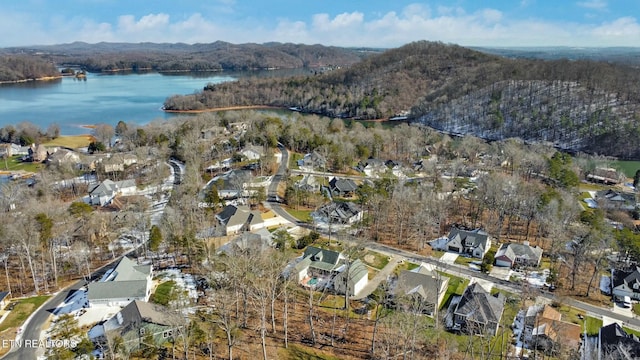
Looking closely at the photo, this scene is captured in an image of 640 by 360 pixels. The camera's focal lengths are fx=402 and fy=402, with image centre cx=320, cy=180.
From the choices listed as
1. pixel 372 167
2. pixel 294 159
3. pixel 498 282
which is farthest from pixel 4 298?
pixel 372 167

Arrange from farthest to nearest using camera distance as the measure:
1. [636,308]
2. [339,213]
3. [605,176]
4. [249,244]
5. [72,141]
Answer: [72,141]
[605,176]
[339,213]
[249,244]
[636,308]

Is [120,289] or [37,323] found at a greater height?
[120,289]

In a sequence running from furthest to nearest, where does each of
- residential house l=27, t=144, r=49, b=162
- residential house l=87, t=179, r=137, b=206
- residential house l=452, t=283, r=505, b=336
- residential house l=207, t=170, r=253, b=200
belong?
residential house l=27, t=144, r=49, b=162 → residential house l=207, t=170, r=253, b=200 → residential house l=87, t=179, r=137, b=206 → residential house l=452, t=283, r=505, b=336

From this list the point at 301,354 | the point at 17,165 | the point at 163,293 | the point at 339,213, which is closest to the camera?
the point at 301,354

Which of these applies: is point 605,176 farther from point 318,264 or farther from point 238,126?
point 238,126

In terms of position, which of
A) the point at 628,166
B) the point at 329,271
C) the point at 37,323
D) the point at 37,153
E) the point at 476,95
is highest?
the point at 476,95

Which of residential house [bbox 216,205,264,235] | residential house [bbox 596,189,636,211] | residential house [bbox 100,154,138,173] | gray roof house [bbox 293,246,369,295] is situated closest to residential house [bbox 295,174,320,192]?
residential house [bbox 216,205,264,235]

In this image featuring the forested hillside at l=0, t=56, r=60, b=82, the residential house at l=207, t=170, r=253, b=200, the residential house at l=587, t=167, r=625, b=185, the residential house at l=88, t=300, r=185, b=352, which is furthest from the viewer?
the forested hillside at l=0, t=56, r=60, b=82

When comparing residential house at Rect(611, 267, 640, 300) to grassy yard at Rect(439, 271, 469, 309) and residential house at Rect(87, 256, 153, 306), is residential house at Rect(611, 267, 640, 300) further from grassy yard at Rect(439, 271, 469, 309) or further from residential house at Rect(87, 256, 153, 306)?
residential house at Rect(87, 256, 153, 306)
